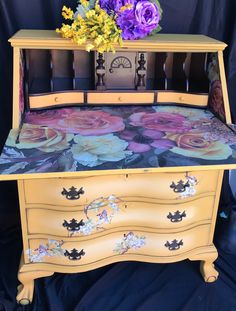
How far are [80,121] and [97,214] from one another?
356 mm

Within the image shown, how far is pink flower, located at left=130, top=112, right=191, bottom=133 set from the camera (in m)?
1.39

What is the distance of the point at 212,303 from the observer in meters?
1.54

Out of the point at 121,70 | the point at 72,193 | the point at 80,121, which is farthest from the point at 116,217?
the point at 121,70

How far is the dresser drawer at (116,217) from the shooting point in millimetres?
1309

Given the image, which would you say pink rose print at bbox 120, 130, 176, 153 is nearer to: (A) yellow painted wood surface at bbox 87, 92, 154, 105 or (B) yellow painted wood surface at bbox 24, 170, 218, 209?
(B) yellow painted wood surface at bbox 24, 170, 218, 209

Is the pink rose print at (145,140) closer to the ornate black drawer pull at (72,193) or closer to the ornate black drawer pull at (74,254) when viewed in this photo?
the ornate black drawer pull at (72,193)

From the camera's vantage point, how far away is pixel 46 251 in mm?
1389

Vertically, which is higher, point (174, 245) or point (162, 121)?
point (162, 121)

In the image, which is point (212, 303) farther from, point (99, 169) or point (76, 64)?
point (76, 64)

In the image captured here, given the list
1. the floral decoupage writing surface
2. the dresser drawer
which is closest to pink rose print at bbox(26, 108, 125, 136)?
the floral decoupage writing surface

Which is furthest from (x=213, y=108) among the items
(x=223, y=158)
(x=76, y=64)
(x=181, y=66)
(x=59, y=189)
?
(x=59, y=189)

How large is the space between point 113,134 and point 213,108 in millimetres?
484

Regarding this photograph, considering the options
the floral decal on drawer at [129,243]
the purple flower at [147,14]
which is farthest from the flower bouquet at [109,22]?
the floral decal on drawer at [129,243]

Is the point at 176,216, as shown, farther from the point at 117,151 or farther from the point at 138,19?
the point at 138,19
